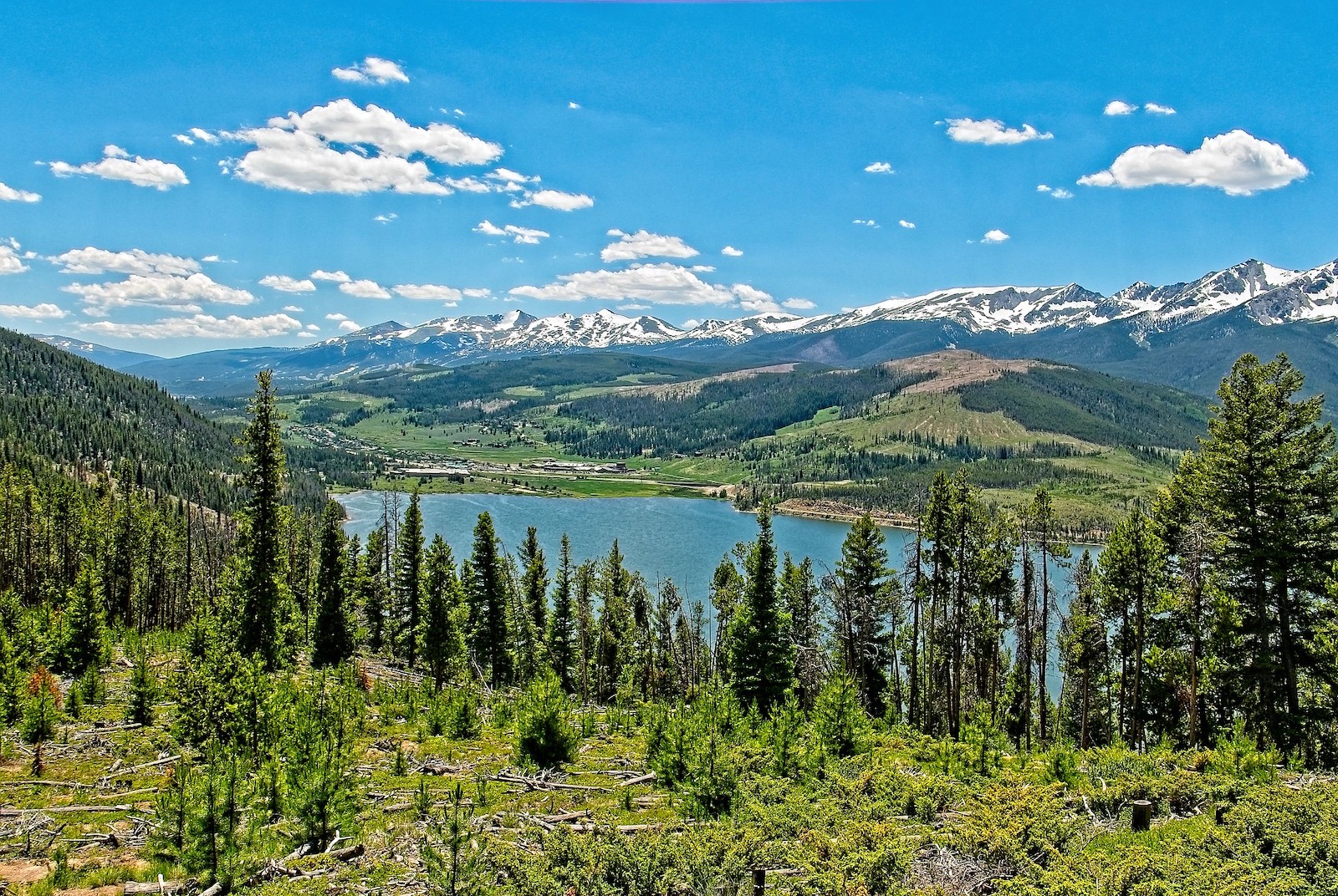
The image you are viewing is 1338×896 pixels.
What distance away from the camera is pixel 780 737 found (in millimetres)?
19297

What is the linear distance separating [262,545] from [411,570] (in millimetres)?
20413

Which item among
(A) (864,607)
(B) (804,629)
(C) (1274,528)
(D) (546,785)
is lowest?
(B) (804,629)

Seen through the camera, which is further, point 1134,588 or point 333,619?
point 333,619

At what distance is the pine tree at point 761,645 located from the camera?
34000 mm

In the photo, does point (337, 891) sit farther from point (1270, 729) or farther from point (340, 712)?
point (1270, 729)

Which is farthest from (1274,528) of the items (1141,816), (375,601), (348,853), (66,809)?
(375,601)

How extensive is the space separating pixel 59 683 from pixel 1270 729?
43.4 meters

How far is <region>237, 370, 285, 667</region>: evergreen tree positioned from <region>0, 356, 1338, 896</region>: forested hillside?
113 millimetres

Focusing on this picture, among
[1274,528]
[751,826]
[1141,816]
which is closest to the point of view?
[751,826]

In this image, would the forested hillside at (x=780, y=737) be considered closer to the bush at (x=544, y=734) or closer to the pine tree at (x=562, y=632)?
the bush at (x=544, y=734)

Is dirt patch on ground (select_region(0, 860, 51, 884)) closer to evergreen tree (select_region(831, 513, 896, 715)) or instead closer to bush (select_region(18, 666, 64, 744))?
bush (select_region(18, 666, 64, 744))

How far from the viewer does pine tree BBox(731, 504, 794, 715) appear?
112ft

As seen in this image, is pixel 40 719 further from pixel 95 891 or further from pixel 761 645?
pixel 761 645

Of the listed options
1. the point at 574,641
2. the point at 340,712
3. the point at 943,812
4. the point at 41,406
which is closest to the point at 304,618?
the point at 574,641
